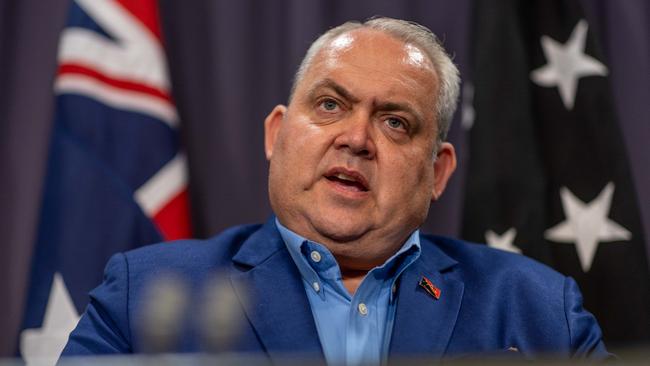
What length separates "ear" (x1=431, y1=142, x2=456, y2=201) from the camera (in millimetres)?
2156

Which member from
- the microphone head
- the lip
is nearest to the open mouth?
the lip

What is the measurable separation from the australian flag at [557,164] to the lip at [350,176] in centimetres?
63

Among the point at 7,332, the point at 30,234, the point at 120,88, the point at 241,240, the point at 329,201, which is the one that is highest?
the point at 120,88

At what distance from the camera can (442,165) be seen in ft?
7.15

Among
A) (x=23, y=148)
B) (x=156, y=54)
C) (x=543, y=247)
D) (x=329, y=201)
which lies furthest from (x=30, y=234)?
(x=543, y=247)

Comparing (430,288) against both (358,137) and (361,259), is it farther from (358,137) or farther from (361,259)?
(358,137)

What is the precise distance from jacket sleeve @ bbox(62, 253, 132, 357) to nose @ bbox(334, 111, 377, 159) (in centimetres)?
54

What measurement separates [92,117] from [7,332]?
771 mm

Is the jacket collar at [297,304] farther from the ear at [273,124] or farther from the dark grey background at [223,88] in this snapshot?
the dark grey background at [223,88]

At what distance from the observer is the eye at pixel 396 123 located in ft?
6.50

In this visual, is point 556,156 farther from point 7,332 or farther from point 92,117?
point 7,332

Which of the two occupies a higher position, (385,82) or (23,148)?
(385,82)

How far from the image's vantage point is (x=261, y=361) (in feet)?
2.43

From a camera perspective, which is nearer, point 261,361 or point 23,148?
point 261,361
